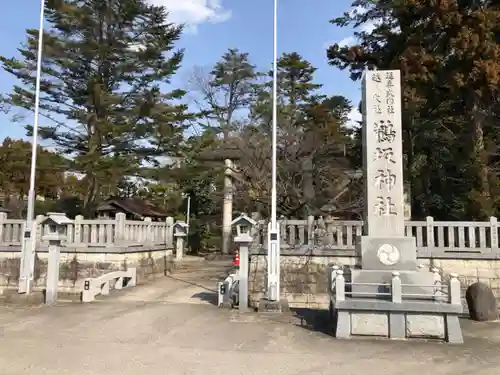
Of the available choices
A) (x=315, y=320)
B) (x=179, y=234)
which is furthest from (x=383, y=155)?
(x=179, y=234)

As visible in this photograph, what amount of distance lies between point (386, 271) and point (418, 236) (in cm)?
367

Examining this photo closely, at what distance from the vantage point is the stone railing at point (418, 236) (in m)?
10.4

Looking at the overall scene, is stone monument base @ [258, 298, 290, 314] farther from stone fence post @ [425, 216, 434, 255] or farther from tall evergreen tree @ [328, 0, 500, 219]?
tall evergreen tree @ [328, 0, 500, 219]

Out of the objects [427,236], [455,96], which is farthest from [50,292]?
[455,96]

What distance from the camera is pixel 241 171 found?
1803 centimetres

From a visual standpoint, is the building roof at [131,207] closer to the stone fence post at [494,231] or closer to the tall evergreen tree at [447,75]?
the tall evergreen tree at [447,75]

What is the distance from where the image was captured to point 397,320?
6.84 metres

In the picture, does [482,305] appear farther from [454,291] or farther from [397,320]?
[397,320]

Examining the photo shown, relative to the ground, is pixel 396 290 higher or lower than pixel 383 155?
lower

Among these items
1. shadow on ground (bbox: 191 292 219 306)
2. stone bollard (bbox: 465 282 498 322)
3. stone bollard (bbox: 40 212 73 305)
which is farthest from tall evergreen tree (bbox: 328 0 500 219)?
stone bollard (bbox: 40 212 73 305)

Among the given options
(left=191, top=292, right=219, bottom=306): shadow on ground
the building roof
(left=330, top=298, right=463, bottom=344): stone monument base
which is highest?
the building roof

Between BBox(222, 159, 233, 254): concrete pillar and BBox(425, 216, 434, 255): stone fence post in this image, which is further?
BBox(222, 159, 233, 254): concrete pillar

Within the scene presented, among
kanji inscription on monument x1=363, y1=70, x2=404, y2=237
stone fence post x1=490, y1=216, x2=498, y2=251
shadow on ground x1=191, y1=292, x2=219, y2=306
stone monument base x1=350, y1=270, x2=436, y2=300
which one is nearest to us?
stone monument base x1=350, y1=270, x2=436, y2=300

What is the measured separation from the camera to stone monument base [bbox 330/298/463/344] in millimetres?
6707
